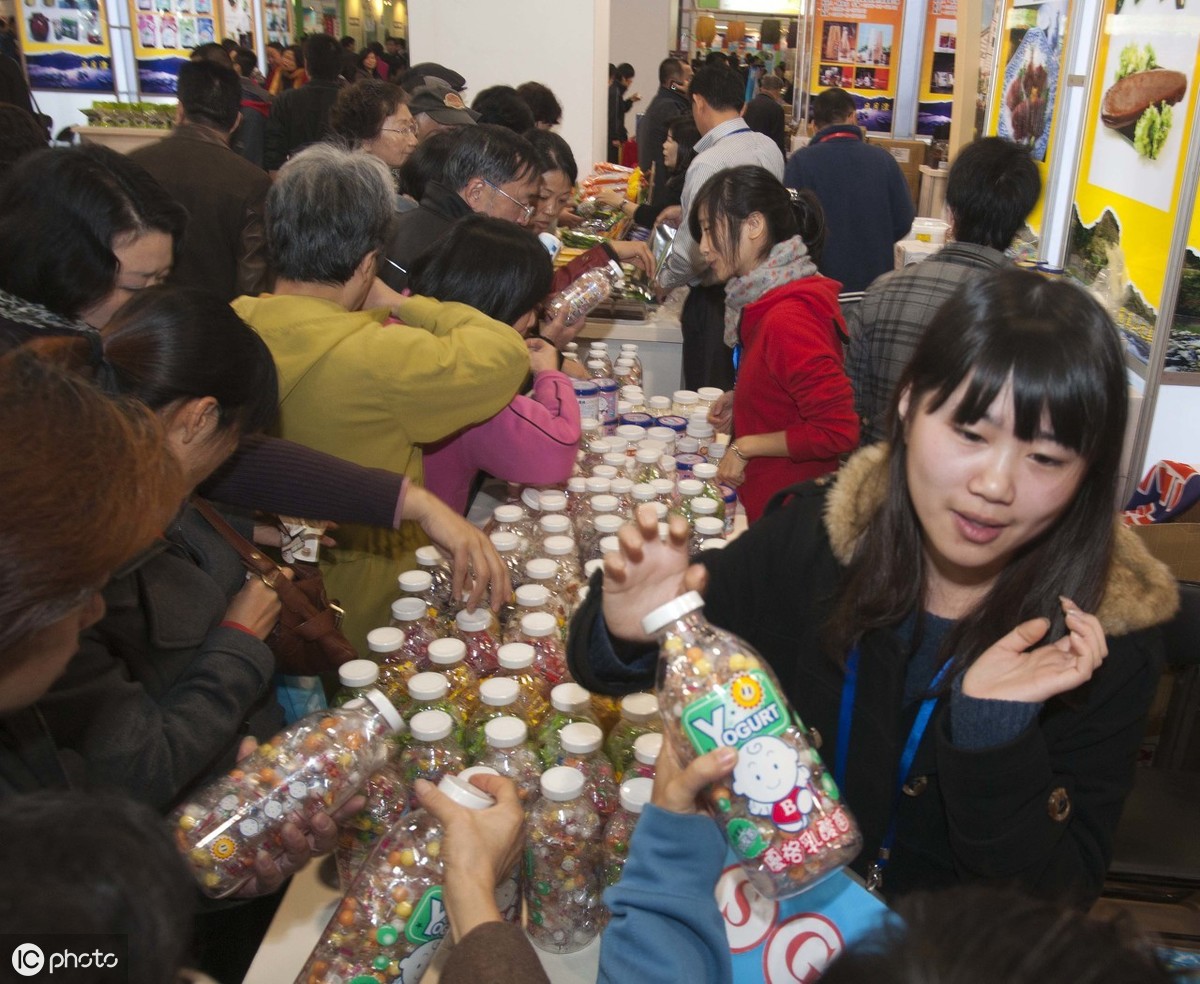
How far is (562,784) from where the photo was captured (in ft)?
4.09

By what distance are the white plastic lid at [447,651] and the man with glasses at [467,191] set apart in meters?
1.87

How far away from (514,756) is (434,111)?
13.8ft

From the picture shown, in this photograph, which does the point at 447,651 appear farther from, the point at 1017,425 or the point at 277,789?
the point at 1017,425

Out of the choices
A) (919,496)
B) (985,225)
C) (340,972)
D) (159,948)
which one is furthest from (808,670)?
(985,225)

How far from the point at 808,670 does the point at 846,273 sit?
437 centimetres

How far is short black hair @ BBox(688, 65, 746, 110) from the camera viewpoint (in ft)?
16.3

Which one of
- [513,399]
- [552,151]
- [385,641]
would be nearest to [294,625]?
[385,641]

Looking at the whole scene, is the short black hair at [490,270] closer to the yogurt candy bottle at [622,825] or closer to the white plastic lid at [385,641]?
the white plastic lid at [385,641]

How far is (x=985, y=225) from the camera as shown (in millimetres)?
3133

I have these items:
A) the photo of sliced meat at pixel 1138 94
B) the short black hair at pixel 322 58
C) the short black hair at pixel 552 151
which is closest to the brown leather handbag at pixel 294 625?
the short black hair at pixel 552 151

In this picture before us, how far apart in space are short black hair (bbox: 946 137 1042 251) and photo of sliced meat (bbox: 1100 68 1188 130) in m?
0.87

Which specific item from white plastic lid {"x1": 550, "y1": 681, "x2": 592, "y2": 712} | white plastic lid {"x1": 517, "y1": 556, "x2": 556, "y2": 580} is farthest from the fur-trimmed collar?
white plastic lid {"x1": 517, "y1": 556, "x2": 556, "y2": 580}

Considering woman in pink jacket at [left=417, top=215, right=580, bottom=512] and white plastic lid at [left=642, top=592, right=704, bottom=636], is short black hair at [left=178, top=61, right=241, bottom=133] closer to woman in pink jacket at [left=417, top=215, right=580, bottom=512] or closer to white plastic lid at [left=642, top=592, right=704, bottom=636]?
woman in pink jacket at [left=417, top=215, right=580, bottom=512]

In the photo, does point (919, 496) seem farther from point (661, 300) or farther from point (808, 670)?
point (661, 300)
